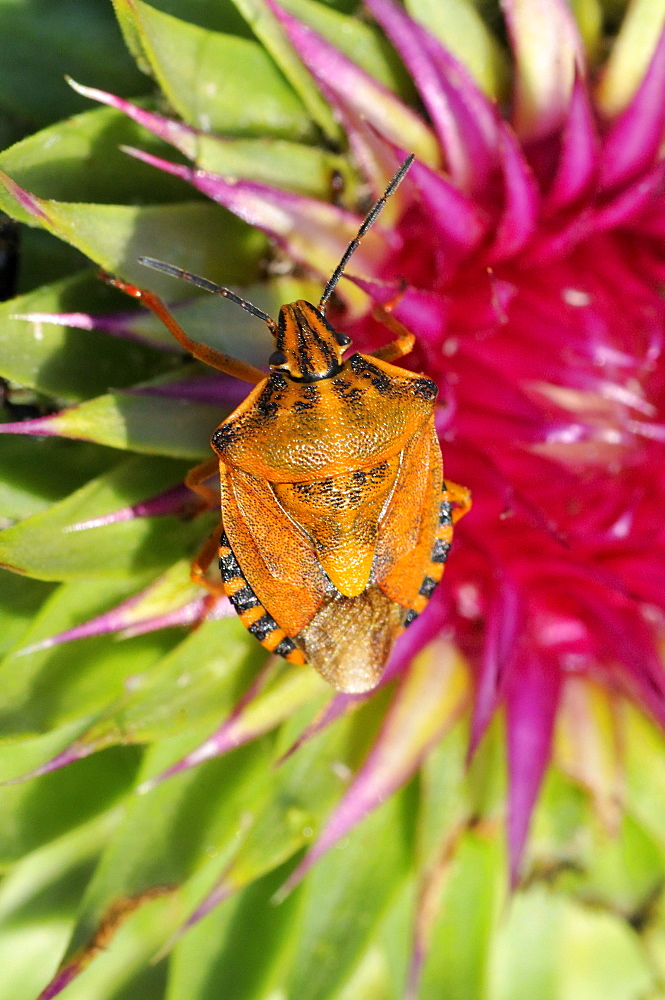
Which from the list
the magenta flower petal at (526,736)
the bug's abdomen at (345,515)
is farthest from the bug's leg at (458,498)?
the magenta flower petal at (526,736)

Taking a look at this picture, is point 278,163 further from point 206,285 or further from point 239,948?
point 239,948

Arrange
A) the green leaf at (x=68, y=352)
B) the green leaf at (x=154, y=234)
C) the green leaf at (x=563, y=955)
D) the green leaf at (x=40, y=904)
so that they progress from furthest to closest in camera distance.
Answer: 1. the green leaf at (x=563, y=955)
2. the green leaf at (x=40, y=904)
3. the green leaf at (x=68, y=352)
4. the green leaf at (x=154, y=234)

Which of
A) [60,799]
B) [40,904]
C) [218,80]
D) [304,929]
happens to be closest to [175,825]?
[60,799]

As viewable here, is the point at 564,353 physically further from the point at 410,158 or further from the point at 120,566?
the point at 120,566

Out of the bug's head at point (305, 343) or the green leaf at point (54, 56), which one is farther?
the green leaf at point (54, 56)

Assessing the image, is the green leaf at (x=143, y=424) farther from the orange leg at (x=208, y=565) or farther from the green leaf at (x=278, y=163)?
the green leaf at (x=278, y=163)

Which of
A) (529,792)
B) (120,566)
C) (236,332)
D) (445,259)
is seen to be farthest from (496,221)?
(529,792)
